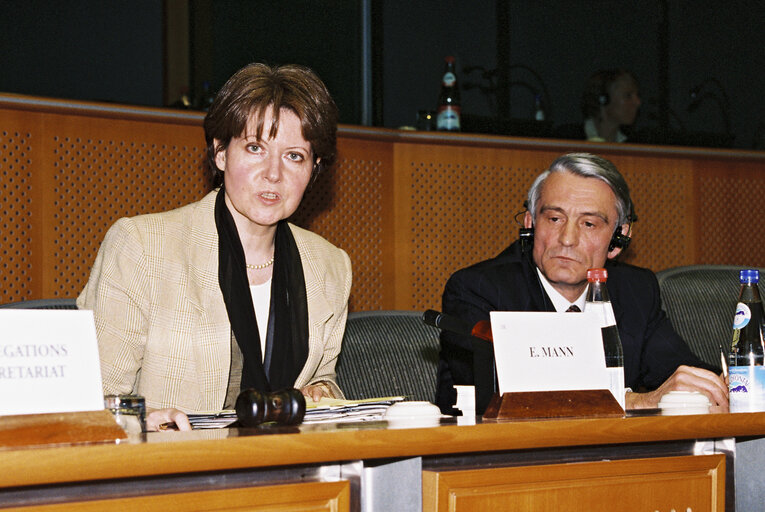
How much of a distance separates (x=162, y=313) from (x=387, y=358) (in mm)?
787

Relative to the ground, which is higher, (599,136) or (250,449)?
(599,136)

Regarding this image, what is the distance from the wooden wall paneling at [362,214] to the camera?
9.44 ft

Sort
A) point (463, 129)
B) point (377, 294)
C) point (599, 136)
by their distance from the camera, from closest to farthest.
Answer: point (377, 294) < point (463, 129) < point (599, 136)

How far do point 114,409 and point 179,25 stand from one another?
3703 mm

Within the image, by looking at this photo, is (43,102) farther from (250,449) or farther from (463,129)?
(250,449)

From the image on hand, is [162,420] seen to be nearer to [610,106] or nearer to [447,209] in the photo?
[447,209]

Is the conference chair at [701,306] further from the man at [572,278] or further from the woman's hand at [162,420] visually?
the woman's hand at [162,420]

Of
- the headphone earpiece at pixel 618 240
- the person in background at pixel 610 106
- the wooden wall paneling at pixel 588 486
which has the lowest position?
the wooden wall paneling at pixel 588 486

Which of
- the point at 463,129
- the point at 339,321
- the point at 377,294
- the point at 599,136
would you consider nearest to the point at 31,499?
the point at 339,321

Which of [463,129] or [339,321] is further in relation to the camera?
[463,129]

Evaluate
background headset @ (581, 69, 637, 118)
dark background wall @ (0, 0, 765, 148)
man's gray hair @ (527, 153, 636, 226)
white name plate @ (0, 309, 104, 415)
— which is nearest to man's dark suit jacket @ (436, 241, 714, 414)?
man's gray hair @ (527, 153, 636, 226)

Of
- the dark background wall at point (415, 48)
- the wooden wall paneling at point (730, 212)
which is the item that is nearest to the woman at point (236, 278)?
the dark background wall at point (415, 48)

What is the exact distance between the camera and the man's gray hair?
7.42 ft

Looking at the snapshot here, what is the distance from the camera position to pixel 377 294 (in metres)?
2.94
